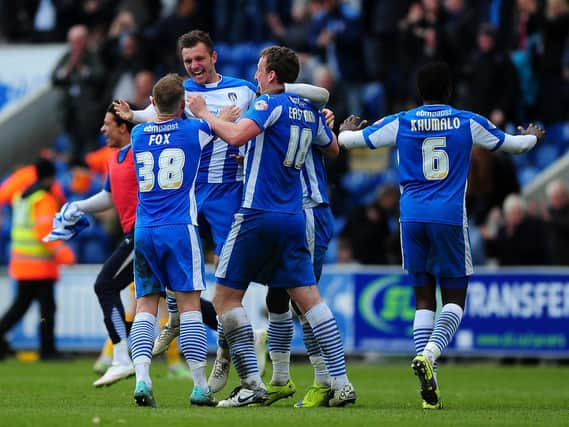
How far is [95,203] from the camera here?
12.0m

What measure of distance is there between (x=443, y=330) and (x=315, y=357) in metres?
1.03

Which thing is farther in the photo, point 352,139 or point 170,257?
point 352,139

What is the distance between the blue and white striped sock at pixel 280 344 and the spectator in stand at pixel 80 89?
1264 centimetres

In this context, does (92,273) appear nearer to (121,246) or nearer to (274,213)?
(121,246)

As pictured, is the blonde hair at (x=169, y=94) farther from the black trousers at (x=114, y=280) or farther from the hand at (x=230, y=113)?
the black trousers at (x=114, y=280)

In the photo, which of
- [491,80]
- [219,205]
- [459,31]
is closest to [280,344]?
[219,205]

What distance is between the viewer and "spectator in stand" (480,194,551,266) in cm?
1759

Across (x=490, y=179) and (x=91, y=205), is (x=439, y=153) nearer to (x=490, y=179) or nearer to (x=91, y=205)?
(x=91, y=205)

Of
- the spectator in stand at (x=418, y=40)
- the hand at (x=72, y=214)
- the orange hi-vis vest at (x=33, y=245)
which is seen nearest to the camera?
the hand at (x=72, y=214)

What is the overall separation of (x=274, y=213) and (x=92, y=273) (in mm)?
9726

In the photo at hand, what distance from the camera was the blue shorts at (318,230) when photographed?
10.3 m

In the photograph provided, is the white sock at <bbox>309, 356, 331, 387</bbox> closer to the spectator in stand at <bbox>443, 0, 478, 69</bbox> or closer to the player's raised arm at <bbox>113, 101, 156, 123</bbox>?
the player's raised arm at <bbox>113, 101, 156, 123</bbox>

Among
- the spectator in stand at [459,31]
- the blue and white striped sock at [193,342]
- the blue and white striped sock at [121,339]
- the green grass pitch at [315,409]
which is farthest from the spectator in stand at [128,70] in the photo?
the blue and white striped sock at [193,342]

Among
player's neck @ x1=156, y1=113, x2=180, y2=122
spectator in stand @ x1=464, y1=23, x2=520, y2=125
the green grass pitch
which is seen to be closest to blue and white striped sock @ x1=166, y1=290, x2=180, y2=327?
the green grass pitch
